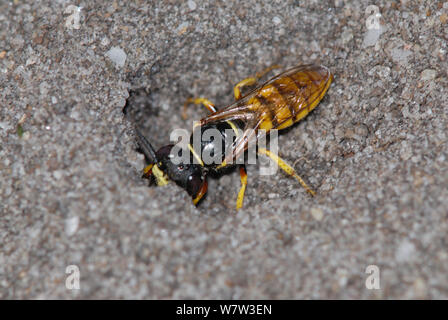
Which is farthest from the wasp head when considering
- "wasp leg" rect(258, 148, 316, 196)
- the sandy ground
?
"wasp leg" rect(258, 148, 316, 196)

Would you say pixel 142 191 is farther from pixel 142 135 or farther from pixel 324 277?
pixel 324 277

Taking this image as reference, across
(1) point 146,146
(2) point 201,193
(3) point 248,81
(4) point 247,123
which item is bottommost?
(2) point 201,193

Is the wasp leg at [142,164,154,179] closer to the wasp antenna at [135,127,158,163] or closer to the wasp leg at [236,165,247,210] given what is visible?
the wasp antenna at [135,127,158,163]

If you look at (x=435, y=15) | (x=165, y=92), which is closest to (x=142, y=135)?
(x=165, y=92)

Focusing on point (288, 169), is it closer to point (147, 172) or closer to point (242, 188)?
point (242, 188)

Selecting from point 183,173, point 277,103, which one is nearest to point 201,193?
point 183,173
